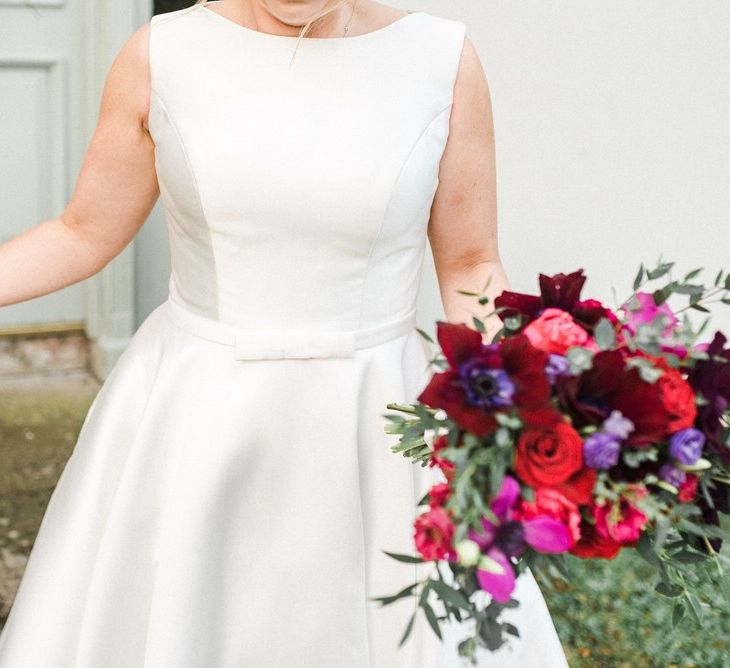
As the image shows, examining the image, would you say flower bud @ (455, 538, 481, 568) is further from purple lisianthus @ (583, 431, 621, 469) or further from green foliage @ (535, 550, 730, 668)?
green foliage @ (535, 550, 730, 668)

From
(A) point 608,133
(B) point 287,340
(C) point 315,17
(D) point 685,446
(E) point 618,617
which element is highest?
(C) point 315,17

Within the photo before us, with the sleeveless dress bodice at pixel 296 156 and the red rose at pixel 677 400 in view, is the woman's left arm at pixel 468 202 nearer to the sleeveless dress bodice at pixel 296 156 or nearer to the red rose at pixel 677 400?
the sleeveless dress bodice at pixel 296 156

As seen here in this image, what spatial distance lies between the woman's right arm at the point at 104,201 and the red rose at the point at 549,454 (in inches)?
32.7

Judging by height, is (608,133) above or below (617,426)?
below

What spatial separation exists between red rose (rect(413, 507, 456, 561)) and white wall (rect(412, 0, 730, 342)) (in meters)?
1.90

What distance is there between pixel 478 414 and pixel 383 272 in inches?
25.5

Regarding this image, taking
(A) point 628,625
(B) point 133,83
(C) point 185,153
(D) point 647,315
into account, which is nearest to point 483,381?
(D) point 647,315

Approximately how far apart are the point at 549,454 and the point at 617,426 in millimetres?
65

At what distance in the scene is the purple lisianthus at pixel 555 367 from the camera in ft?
3.48

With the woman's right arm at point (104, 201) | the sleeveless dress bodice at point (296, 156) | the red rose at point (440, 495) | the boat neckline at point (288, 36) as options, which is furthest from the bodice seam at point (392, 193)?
the red rose at point (440, 495)

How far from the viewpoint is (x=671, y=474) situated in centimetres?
107

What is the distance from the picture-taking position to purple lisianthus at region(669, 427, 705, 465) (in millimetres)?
1058

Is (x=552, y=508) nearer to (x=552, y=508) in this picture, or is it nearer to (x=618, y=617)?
(x=552, y=508)

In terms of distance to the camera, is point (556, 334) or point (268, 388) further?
point (268, 388)
